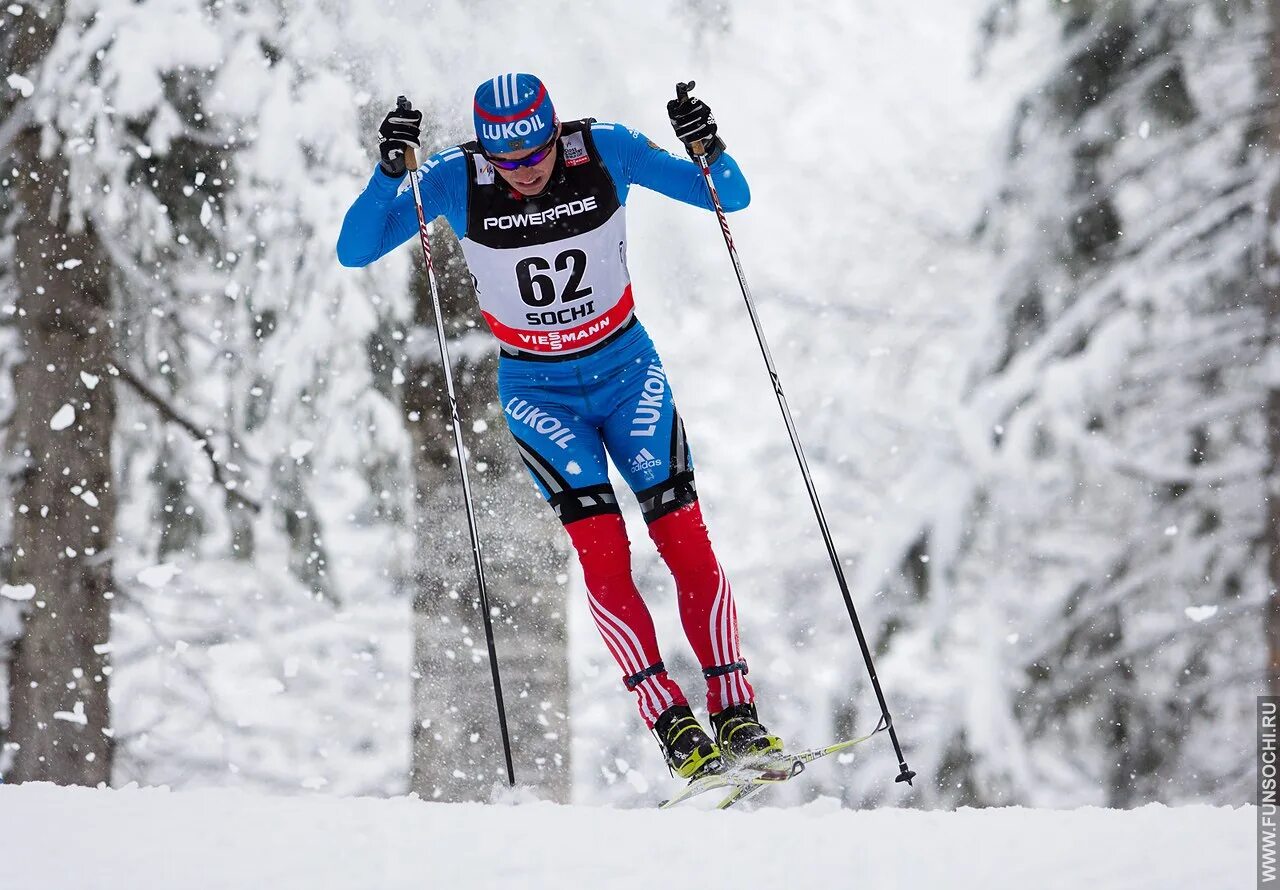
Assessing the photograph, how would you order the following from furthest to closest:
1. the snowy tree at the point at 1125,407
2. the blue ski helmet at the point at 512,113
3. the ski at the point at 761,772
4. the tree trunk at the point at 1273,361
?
the tree trunk at the point at 1273,361
the snowy tree at the point at 1125,407
the blue ski helmet at the point at 512,113
the ski at the point at 761,772

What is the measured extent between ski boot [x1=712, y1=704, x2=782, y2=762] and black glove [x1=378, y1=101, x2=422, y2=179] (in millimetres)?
2193

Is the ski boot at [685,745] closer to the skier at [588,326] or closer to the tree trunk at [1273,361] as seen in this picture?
the skier at [588,326]

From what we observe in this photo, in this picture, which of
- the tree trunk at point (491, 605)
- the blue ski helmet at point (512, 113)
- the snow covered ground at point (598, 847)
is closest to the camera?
the snow covered ground at point (598, 847)

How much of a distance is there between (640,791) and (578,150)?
7628mm

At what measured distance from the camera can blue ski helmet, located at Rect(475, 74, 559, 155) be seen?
3.90 meters

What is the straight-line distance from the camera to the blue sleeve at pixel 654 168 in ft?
13.9

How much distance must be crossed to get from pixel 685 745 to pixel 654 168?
204 centimetres

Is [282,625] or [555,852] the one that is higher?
[282,625]

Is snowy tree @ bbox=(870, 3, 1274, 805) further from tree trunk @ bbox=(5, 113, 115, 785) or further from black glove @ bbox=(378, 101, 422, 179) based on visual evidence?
tree trunk @ bbox=(5, 113, 115, 785)

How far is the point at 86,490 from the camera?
754 cm

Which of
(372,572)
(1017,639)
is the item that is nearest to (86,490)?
(372,572)

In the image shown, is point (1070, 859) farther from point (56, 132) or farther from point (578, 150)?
point (56, 132)

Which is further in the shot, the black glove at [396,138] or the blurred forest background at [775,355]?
the blurred forest background at [775,355]

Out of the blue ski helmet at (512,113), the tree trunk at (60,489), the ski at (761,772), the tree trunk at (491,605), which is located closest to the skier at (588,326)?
the blue ski helmet at (512,113)
